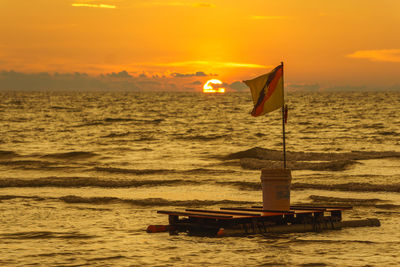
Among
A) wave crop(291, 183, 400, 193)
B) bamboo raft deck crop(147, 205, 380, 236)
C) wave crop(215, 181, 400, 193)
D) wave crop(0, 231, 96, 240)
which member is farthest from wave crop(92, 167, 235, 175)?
wave crop(0, 231, 96, 240)

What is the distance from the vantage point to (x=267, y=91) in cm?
1250

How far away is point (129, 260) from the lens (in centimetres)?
982

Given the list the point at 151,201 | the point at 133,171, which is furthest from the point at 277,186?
the point at 133,171

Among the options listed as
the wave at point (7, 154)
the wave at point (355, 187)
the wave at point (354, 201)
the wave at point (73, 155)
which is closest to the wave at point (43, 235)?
the wave at point (354, 201)

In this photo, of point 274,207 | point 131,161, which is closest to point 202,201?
point 274,207

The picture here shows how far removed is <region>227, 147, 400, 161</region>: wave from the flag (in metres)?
19.7

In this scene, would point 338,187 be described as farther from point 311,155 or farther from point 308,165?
point 311,155

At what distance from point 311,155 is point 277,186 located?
21935mm

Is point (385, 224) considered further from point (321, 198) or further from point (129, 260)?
point (129, 260)

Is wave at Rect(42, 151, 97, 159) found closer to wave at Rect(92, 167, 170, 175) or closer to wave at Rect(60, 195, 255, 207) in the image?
wave at Rect(92, 167, 170, 175)

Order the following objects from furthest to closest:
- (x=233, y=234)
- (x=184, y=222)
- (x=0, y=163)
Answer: (x=0, y=163) < (x=184, y=222) < (x=233, y=234)

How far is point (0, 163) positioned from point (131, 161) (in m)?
6.27

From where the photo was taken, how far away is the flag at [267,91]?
12461mm

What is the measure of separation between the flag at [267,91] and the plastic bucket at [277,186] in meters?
1.24
